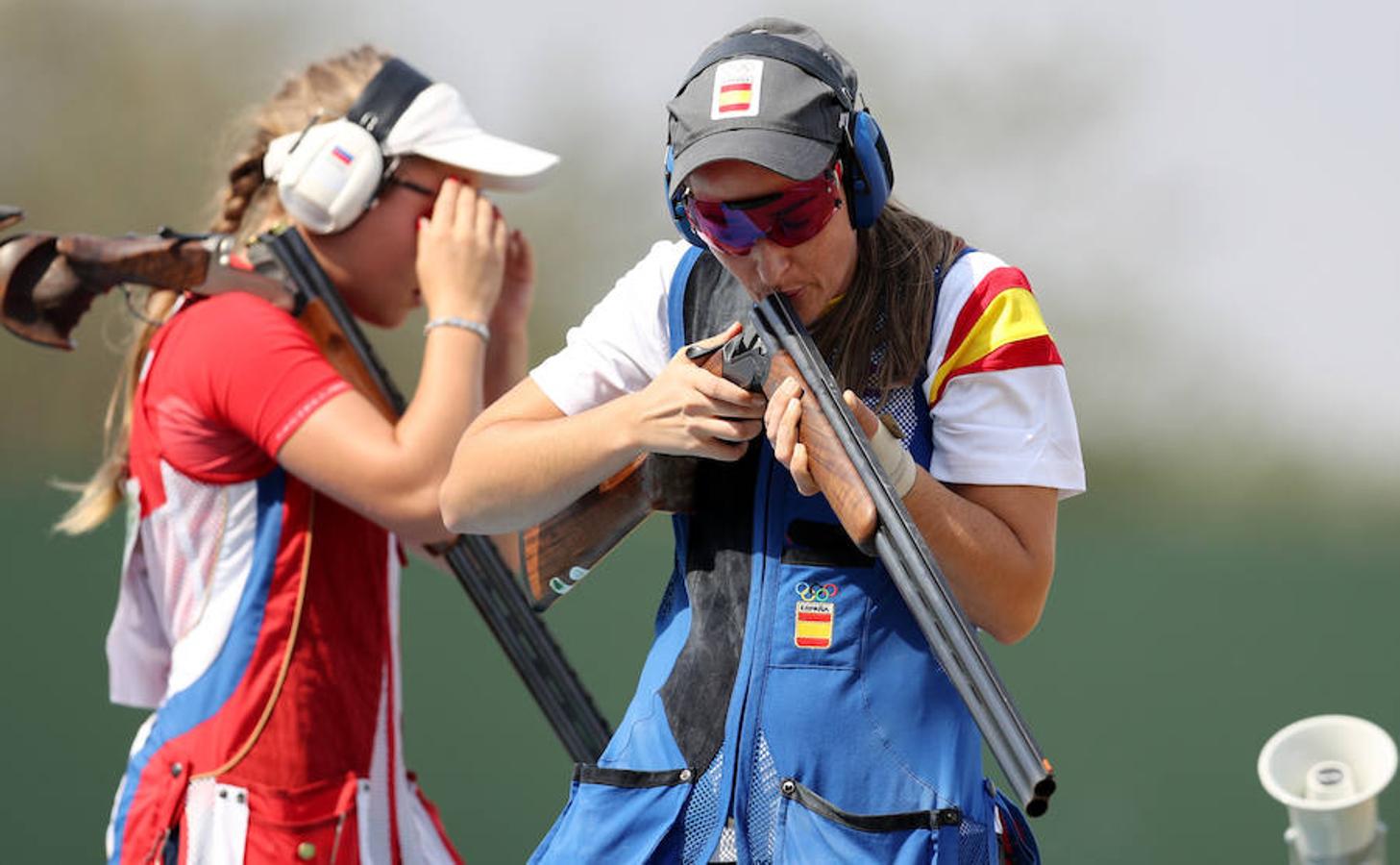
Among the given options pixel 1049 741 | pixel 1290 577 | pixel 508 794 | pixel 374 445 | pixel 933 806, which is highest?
pixel 374 445

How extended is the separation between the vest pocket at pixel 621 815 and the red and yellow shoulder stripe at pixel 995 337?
477 mm

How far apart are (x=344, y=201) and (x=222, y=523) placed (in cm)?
57

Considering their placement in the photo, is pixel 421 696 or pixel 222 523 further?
pixel 421 696

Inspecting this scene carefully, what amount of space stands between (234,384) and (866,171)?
1.25m

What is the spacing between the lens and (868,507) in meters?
1.57

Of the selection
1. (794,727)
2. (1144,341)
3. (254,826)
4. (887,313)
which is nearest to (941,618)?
(794,727)

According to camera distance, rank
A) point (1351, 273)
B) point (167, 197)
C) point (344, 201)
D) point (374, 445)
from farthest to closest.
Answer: point (167, 197) → point (1351, 273) → point (344, 201) → point (374, 445)

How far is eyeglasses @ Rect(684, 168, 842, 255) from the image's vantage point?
165 centimetres

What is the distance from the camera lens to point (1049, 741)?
3.97m

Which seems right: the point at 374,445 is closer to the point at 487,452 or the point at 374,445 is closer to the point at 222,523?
the point at 222,523

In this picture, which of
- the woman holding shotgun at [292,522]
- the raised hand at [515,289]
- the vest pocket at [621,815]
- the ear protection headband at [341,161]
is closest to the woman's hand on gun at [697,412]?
the vest pocket at [621,815]

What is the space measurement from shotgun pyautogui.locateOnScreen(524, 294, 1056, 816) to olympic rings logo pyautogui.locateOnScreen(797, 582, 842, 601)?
10 centimetres

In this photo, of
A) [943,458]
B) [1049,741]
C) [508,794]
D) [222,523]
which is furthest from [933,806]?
[508,794]

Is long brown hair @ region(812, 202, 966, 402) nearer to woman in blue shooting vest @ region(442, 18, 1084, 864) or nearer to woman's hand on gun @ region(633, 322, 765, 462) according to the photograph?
woman in blue shooting vest @ region(442, 18, 1084, 864)
